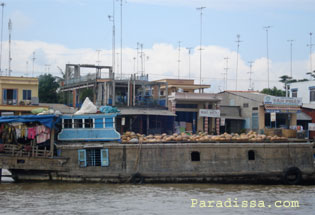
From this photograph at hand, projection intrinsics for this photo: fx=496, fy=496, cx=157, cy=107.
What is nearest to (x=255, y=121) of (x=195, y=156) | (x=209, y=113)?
(x=209, y=113)

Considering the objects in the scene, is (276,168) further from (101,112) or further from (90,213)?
(90,213)

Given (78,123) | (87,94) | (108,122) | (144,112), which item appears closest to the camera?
(108,122)

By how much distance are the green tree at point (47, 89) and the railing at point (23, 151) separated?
21611 mm

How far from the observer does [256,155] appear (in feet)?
77.0

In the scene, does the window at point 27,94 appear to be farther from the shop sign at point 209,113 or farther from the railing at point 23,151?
the shop sign at point 209,113

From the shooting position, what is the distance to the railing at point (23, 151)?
2305cm

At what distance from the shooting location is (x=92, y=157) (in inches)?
925

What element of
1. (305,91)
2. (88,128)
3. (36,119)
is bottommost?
(88,128)

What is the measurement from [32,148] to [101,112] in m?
3.67

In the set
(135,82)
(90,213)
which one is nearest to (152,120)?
(135,82)

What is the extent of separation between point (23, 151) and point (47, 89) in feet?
74.6

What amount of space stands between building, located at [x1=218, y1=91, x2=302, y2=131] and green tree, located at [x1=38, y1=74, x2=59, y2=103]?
1666cm

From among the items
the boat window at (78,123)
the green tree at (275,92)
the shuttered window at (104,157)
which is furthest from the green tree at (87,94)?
the green tree at (275,92)

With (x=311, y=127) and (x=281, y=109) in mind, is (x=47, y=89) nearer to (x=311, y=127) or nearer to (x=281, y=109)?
(x=281, y=109)
